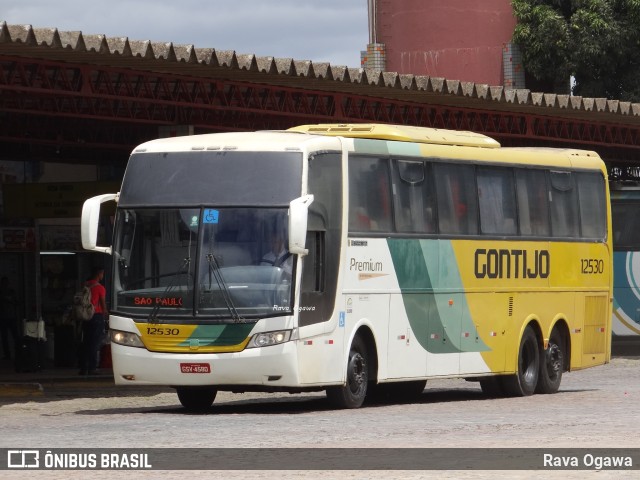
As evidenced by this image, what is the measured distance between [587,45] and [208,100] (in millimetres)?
27728

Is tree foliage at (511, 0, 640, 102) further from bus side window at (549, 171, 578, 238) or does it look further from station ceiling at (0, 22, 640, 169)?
bus side window at (549, 171, 578, 238)

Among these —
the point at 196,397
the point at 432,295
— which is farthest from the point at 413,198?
the point at 196,397

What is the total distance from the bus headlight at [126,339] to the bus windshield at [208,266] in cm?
25

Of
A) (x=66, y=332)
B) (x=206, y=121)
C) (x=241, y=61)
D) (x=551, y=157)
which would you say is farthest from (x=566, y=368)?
(x=66, y=332)

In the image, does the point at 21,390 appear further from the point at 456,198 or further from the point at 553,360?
the point at 553,360

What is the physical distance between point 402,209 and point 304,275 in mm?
2453

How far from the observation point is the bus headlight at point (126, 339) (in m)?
18.6

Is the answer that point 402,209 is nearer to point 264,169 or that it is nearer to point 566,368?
point 264,169

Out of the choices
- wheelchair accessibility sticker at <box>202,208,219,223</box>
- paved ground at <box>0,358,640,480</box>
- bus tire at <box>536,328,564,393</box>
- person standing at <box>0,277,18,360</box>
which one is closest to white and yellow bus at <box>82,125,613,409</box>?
wheelchair accessibility sticker at <box>202,208,219,223</box>

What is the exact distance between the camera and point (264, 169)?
18625 mm

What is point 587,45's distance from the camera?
52.8 metres

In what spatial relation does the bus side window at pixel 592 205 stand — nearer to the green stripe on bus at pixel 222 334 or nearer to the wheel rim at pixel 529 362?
the wheel rim at pixel 529 362

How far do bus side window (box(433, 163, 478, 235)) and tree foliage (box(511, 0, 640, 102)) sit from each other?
3179 centimetres

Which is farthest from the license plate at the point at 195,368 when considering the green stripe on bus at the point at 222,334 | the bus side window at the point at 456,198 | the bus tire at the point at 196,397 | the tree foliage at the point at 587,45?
the tree foliage at the point at 587,45
